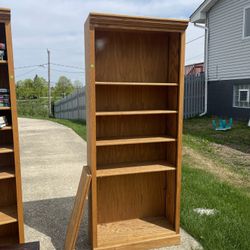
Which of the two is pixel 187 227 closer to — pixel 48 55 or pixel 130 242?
pixel 130 242

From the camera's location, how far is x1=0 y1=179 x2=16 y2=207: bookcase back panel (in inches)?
108

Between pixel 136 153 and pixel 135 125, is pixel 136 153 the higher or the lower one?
the lower one

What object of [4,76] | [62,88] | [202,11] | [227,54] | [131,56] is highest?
[202,11]

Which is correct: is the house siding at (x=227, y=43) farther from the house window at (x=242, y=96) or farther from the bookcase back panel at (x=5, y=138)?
the bookcase back panel at (x=5, y=138)

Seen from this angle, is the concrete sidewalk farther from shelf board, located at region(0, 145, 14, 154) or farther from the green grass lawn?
shelf board, located at region(0, 145, 14, 154)

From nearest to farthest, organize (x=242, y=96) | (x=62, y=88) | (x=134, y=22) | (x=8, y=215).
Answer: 1. (x=134, y=22)
2. (x=8, y=215)
3. (x=242, y=96)
4. (x=62, y=88)

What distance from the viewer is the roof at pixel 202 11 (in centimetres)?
1045

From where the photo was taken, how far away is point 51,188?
4.26 meters

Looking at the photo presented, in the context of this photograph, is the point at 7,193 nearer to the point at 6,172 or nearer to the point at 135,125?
the point at 6,172

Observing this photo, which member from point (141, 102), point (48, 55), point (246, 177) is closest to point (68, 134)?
point (246, 177)

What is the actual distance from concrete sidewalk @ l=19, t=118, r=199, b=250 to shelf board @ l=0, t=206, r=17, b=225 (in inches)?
14.3

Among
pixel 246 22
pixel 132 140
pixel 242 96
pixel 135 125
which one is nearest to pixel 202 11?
pixel 246 22

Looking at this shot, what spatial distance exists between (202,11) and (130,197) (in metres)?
10.0

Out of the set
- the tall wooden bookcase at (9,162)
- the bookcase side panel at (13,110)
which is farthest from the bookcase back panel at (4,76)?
the bookcase side panel at (13,110)
